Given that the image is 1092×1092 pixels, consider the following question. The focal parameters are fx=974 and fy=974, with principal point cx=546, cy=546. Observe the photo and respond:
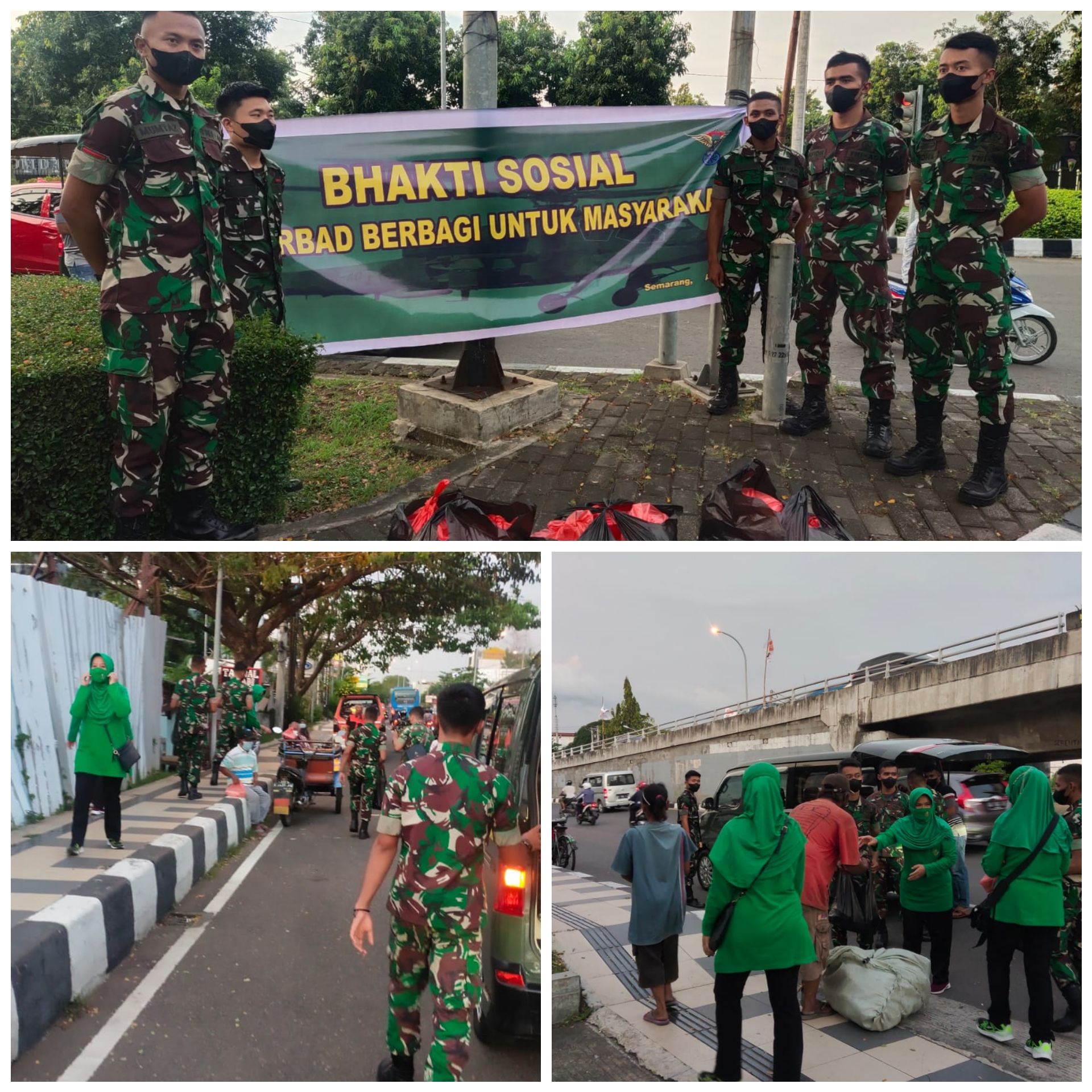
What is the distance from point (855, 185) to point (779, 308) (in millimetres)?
1072

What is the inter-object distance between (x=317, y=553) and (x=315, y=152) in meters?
3.27

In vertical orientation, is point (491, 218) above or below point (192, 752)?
above

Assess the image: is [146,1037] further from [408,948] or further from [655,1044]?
[655,1044]

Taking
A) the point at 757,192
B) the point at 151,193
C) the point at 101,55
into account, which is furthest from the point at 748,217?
Result: the point at 101,55

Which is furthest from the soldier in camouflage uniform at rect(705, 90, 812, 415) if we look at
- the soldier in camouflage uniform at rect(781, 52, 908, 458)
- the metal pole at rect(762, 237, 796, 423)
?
the soldier in camouflage uniform at rect(781, 52, 908, 458)

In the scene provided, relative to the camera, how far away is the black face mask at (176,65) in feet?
13.4

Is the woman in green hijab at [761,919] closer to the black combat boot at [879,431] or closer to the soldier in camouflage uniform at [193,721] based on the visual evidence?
the soldier in camouflage uniform at [193,721]

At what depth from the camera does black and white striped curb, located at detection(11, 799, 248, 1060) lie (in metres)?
3.10

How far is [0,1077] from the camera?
9.86 ft

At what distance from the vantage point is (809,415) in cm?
682

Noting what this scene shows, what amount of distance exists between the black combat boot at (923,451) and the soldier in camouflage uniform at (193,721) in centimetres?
420

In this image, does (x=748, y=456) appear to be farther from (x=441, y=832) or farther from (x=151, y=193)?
(x=441, y=832)

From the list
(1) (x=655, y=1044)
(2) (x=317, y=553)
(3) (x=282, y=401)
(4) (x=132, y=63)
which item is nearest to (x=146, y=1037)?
(2) (x=317, y=553)

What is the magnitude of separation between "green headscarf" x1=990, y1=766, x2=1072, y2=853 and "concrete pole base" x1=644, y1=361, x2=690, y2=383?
195 inches
